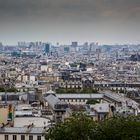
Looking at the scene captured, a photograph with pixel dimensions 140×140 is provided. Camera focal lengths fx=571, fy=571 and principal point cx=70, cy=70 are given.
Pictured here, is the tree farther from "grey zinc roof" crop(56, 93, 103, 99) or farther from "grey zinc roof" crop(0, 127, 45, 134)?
"grey zinc roof" crop(56, 93, 103, 99)

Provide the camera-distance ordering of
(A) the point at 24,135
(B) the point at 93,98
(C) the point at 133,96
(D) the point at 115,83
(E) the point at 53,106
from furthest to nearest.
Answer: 1. (D) the point at 115,83
2. (C) the point at 133,96
3. (B) the point at 93,98
4. (E) the point at 53,106
5. (A) the point at 24,135

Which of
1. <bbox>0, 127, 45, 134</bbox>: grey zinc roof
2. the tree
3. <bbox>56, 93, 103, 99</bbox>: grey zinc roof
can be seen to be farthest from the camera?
<bbox>56, 93, 103, 99</bbox>: grey zinc roof

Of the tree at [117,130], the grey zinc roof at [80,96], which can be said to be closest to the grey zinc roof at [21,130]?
the tree at [117,130]

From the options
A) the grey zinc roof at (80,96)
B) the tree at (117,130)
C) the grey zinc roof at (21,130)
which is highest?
the tree at (117,130)

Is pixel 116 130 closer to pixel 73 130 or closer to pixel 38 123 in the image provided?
pixel 73 130

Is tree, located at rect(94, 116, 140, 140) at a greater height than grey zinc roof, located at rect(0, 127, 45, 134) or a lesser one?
greater

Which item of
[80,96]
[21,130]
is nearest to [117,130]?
[21,130]

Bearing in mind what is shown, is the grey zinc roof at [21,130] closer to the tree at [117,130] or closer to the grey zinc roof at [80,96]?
the tree at [117,130]

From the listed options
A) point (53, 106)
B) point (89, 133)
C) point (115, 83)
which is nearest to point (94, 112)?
point (53, 106)

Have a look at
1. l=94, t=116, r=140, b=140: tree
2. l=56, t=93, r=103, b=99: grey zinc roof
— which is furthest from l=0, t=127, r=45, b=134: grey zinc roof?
l=56, t=93, r=103, b=99: grey zinc roof

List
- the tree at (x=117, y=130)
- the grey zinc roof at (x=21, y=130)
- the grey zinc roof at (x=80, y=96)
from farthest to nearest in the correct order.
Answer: the grey zinc roof at (x=80, y=96) → the grey zinc roof at (x=21, y=130) → the tree at (x=117, y=130)

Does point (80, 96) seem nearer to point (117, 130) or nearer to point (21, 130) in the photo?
point (21, 130)
